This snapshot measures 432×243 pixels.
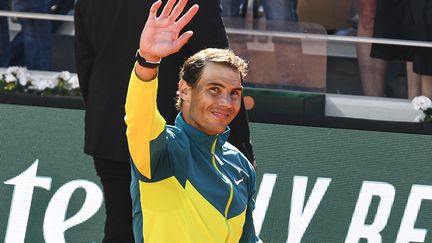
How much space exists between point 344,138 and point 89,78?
Answer: 1.78m

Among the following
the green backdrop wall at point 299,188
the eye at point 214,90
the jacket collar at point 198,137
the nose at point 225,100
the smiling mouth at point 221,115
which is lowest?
the green backdrop wall at point 299,188

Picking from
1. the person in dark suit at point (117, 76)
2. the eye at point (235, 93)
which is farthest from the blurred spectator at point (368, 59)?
the eye at point (235, 93)

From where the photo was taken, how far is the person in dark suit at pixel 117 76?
4.29 meters

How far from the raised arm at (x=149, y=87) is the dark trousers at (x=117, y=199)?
48.6 inches

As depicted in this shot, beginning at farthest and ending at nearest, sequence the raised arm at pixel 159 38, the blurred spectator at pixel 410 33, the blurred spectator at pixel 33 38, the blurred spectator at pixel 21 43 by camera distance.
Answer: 1. the blurred spectator at pixel 21 43
2. the blurred spectator at pixel 33 38
3. the blurred spectator at pixel 410 33
4. the raised arm at pixel 159 38

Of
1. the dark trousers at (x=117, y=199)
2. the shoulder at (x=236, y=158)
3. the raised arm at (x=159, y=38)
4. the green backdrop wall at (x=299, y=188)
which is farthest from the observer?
the green backdrop wall at (x=299, y=188)

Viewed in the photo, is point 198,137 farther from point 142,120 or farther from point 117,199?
point 117,199

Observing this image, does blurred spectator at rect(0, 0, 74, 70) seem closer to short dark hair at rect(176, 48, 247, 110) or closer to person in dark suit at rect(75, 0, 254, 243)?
person in dark suit at rect(75, 0, 254, 243)

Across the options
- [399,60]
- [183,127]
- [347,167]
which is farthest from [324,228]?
[183,127]

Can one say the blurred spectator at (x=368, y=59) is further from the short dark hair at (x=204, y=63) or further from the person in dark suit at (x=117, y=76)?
the short dark hair at (x=204, y=63)

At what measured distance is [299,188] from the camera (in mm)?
5828

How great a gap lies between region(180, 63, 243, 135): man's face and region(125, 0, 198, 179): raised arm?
0.17m

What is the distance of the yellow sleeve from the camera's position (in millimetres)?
3115

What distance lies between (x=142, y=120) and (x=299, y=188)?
9.15ft
